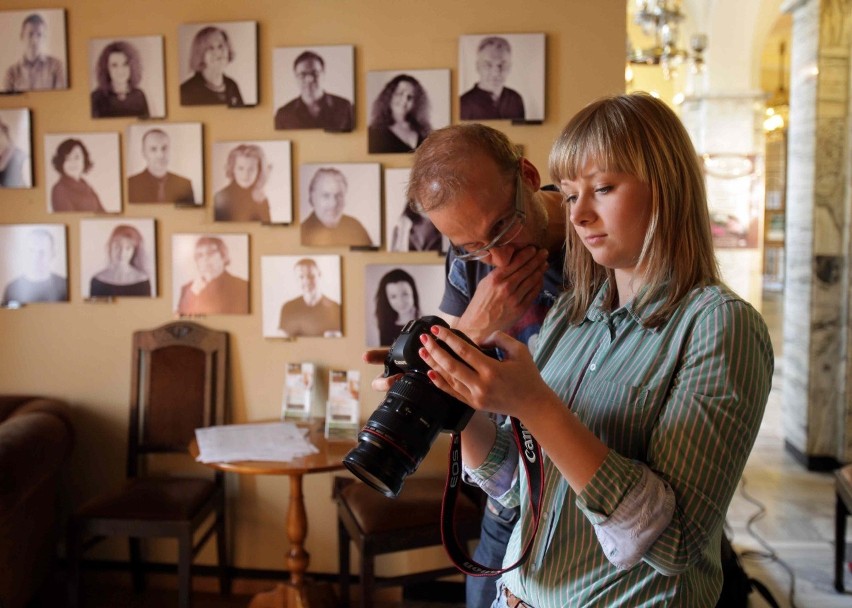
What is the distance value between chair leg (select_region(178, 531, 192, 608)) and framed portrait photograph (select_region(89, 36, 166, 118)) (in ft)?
5.40

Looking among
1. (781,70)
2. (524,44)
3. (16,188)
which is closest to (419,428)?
(524,44)

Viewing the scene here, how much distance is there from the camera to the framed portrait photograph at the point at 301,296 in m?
2.94

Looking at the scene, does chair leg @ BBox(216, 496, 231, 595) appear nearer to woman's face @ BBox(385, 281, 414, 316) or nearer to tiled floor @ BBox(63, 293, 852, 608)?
tiled floor @ BBox(63, 293, 852, 608)

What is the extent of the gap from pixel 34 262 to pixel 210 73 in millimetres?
1098

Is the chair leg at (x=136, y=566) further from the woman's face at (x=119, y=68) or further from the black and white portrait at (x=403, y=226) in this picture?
the woman's face at (x=119, y=68)

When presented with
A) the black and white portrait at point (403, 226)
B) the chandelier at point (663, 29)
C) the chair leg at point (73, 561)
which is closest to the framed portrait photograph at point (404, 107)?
the black and white portrait at point (403, 226)

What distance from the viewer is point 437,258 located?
2.89 meters

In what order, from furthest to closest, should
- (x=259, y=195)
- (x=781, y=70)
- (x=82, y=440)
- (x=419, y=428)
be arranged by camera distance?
(x=781, y=70) → (x=82, y=440) → (x=259, y=195) → (x=419, y=428)

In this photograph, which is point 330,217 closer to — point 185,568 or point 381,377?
point 185,568

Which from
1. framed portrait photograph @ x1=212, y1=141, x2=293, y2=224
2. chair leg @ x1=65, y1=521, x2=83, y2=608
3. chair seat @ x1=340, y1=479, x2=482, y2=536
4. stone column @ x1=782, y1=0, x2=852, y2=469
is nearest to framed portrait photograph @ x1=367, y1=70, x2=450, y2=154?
framed portrait photograph @ x1=212, y1=141, x2=293, y2=224

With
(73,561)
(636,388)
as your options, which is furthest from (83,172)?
(636,388)

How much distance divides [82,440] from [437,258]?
172cm

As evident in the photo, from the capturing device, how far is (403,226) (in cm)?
288

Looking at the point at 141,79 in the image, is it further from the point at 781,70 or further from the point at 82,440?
the point at 781,70
